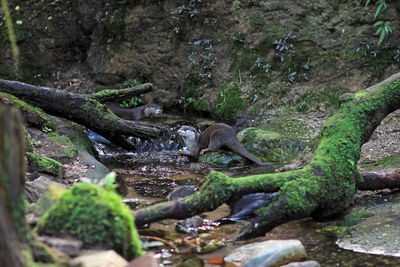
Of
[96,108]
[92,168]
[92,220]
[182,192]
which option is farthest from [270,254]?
[96,108]

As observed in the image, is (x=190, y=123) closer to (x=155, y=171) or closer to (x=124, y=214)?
(x=155, y=171)

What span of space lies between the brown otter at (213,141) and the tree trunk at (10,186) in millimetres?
5880

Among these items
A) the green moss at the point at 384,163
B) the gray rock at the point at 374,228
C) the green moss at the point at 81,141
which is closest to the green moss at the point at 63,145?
the green moss at the point at 81,141

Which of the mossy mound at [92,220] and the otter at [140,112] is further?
the otter at [140,112]

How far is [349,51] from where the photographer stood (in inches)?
352

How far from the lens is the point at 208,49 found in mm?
10430

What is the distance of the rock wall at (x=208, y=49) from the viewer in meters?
8.99

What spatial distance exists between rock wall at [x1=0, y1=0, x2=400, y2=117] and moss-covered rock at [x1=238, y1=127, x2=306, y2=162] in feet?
4.57

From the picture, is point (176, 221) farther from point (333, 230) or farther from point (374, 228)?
point (374, 228)

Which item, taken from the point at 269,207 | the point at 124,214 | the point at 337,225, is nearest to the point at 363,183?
the point at 337,225

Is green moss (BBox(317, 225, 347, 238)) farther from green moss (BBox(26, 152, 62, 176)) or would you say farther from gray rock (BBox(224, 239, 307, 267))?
green moss (BBox(26, 152, 62, 176))

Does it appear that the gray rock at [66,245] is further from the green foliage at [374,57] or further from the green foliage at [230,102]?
the green foliage at [374,57]

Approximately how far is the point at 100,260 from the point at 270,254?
1.51 meters

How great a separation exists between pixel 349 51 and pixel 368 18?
0.76m
